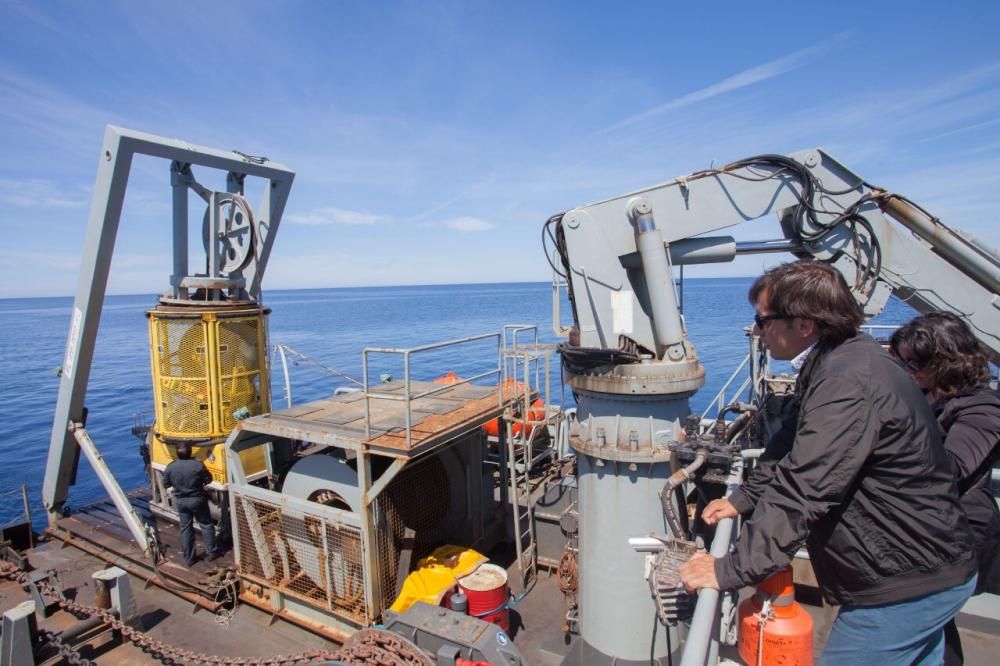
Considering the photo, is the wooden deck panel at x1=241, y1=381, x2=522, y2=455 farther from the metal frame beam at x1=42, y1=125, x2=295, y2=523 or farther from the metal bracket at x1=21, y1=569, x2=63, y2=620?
the metal bracket at x1=21, y1=569, x2=63, y2=620

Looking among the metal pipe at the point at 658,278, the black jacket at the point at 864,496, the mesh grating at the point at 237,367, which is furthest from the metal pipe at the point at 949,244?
the mesh grating at the point at 237,367

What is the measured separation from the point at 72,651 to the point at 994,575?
7.77 m

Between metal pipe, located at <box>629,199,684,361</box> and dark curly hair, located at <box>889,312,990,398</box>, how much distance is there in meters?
1.41

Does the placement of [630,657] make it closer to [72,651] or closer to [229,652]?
[229,652]

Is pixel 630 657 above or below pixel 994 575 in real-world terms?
below

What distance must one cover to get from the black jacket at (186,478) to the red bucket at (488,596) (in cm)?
403

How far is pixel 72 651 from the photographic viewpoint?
567cm

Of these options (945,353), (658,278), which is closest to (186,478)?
(658,278)

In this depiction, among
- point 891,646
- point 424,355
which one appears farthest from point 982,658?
point 424,355

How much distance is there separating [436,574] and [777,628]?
15.6 ft

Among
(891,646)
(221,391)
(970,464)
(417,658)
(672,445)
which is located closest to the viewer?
(891,646)

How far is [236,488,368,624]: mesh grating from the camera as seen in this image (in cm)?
627

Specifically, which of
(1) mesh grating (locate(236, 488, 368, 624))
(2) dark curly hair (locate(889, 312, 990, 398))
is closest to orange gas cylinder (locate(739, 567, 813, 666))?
(2) dark curly hair (locate(889, 312, 990, 398))

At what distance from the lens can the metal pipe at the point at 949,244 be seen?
432cm
